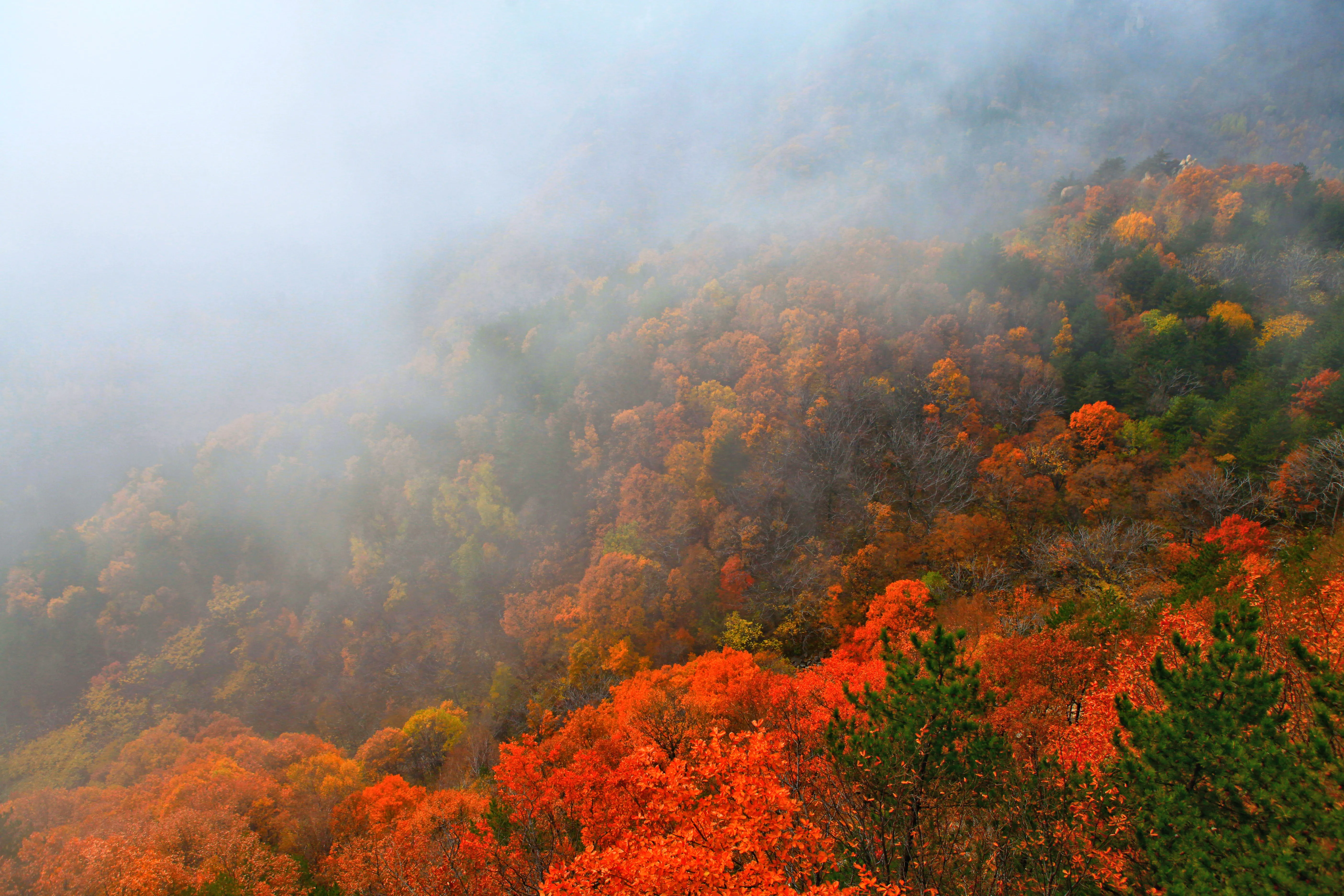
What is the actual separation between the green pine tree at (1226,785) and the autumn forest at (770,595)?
85 mm

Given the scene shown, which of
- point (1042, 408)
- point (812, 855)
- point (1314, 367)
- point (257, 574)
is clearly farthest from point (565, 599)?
point (1314, 367)

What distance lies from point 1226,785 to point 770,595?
41284 mm

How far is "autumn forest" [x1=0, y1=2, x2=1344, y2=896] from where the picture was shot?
13492 mm

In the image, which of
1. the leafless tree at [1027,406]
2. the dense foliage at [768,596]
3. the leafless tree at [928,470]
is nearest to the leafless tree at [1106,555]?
the dense foliage at [768,596]

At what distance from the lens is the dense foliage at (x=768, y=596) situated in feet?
44.3

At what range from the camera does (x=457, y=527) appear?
77.9m

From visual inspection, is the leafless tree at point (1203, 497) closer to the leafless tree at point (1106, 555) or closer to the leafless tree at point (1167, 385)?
the leafless tree at point (1106, 555)

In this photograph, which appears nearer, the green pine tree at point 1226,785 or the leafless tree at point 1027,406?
the green pine tree at point 1226,785

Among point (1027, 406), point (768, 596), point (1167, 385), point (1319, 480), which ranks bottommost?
point (1319, 480)

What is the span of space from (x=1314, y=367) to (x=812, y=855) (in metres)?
Result: 56.1

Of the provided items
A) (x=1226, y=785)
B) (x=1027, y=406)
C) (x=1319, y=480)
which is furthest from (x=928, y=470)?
(x=1226, y=785)

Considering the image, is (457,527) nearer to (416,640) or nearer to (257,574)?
(416,640)

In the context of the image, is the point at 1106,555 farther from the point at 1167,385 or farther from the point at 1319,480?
the point at 1167,385

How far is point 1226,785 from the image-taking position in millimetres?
9805
